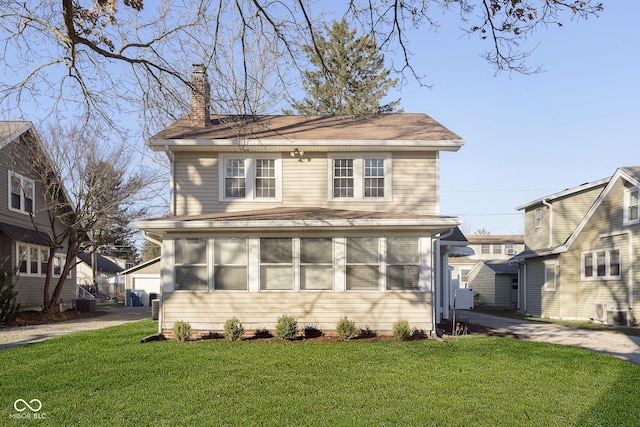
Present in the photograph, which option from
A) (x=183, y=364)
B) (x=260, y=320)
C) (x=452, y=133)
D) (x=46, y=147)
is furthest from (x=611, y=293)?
(x=46, y=147)

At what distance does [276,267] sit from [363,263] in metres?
2.16

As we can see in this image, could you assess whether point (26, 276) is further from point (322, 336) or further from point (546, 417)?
point (546, 417)

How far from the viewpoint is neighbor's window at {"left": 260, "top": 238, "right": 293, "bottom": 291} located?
12.7 metres

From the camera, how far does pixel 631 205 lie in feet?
57.2

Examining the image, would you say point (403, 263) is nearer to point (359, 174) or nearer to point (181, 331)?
point (359, 174)

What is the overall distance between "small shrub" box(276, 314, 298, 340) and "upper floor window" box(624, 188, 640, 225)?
40.8 feet

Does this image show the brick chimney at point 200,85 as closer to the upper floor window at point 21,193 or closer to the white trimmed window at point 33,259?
the upper floor window at point 21,193

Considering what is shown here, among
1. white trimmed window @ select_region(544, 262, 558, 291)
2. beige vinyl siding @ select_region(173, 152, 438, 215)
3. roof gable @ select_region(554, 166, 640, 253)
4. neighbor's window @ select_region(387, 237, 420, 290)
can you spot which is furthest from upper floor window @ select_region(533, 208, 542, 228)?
neighbor's window @ select_region(387, 237, 420, 290)

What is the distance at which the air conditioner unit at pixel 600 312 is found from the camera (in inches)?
711

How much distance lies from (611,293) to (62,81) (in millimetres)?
18379

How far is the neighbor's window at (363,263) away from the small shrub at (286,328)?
1.70m

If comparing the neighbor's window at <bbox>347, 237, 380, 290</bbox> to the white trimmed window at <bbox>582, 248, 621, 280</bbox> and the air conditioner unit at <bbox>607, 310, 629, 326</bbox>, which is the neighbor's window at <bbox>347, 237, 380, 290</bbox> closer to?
the air conditioner unit at <bbox>607, 310, 629, 326</bbox>

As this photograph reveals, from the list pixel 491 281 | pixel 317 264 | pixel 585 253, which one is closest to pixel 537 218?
pixel 585 253

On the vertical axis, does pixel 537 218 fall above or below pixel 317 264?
above
